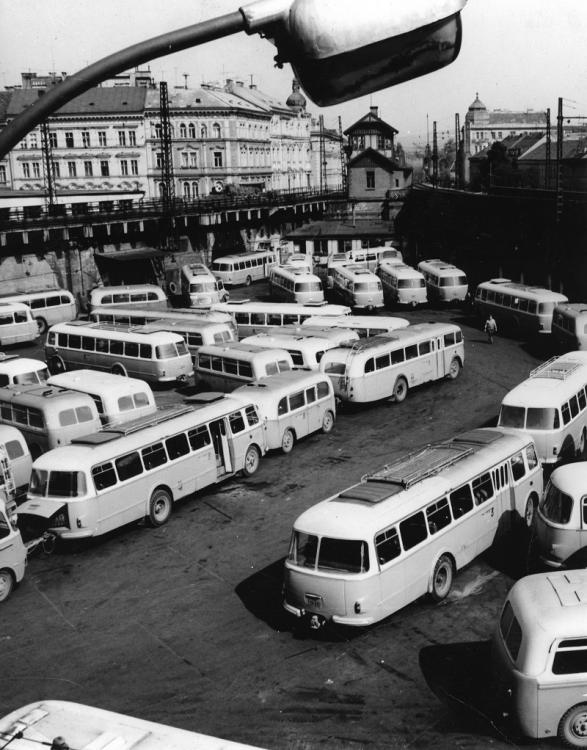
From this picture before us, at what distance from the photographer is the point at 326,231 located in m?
67.2

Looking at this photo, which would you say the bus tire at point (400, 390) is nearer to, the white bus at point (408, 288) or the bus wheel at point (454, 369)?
the bus wheel at point (454, 369)

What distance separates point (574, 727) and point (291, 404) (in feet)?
44.4

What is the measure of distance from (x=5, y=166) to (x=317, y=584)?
8130 cm

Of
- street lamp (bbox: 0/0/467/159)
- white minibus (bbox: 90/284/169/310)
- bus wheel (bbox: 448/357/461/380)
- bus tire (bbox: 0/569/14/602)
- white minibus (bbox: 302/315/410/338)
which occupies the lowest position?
bus tire (bbox: 0/569/14/602)

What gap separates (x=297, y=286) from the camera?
1692 inches

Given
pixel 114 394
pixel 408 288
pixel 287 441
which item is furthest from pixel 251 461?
pixel 408 288

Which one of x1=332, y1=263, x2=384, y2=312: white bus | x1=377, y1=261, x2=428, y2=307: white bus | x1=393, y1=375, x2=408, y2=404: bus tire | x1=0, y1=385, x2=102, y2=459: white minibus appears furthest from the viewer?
x1=377, y1=261, x2=428, y2=307: white bus

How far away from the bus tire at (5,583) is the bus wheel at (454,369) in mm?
18245

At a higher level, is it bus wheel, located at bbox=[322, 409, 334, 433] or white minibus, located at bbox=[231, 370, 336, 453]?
white minibus, located at bbox=[231, 370, 336, 453]

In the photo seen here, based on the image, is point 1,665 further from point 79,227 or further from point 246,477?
point 79,227

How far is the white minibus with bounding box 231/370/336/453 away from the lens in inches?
860

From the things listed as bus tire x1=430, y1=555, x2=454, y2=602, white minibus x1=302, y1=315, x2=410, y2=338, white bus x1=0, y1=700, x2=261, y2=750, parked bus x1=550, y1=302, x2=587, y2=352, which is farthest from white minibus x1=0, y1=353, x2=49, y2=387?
white bus x1=0, y1=700, x2=261, y2=750

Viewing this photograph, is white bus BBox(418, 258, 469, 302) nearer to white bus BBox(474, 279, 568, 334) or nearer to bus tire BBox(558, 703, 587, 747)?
white bus BBox(474, 279, 568, 334)

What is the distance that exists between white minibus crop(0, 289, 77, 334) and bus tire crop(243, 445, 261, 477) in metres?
21.8
